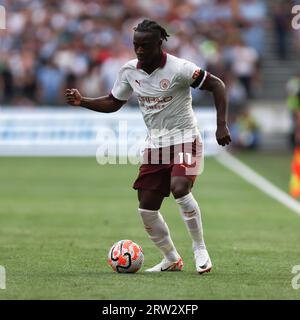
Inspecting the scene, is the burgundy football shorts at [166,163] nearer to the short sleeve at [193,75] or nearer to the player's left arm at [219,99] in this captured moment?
the player's left arm at [219,99]

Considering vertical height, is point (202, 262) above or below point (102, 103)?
below

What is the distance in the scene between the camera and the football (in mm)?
10164

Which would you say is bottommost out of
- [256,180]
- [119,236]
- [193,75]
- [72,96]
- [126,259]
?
[256,180]

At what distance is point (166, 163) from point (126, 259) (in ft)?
3.28

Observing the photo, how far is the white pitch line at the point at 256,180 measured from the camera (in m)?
18.2

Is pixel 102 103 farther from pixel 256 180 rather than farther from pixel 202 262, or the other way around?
pixel 256 180

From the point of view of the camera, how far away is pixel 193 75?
10.0 m

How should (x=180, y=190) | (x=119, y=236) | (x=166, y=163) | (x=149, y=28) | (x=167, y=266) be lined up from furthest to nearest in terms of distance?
(x=119, y=236) → (x=167, y=266) → (x=166, y=163) → (x=180, y=190) → (x=149, y=28)

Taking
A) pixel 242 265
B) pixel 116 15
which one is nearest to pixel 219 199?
pixel 242 265

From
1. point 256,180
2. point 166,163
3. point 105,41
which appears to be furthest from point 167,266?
point 105,41

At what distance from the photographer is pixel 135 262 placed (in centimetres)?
1018

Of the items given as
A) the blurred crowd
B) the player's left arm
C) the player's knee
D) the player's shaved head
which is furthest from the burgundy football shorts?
the blurred crowd

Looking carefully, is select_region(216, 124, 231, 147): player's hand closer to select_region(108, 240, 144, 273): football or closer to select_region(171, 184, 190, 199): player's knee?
select_region(171, 184, 190, 199): player's knee
